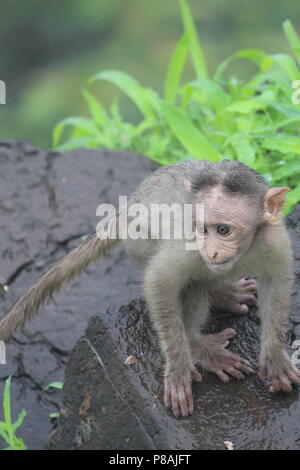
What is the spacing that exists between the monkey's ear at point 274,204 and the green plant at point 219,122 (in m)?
1.43

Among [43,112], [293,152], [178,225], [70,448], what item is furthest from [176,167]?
[43,112]

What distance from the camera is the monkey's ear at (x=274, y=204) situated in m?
4.62

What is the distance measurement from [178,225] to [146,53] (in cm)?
849

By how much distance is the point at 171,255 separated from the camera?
479 cm

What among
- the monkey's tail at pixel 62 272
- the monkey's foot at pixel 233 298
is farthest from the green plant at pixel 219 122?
the monkey's tail at pixel 62 272

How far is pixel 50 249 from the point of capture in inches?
273

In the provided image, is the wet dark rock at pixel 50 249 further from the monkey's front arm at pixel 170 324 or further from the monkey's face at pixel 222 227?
the monkey's face at pixel 222 227

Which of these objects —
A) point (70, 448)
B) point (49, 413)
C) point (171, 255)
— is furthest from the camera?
point (49, 413)

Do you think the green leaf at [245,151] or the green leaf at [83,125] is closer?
the green leaf at [245,151]

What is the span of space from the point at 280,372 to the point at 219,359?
36 centimetres

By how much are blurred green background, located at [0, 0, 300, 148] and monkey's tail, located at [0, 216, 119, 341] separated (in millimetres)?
6713

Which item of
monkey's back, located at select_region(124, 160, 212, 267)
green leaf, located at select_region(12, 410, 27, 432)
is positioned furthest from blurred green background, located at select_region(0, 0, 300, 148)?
monkey's back, located at select_region(124, 160, 212, 267)

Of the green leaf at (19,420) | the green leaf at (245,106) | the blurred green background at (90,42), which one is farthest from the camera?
the blurred green background at (90,42)
